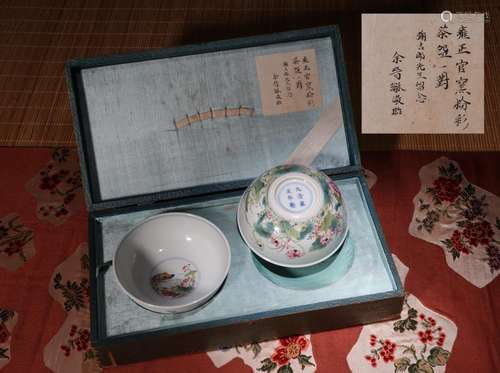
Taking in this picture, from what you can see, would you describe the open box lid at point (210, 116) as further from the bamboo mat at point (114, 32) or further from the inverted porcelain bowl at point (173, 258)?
the bamboo mat at point (114, 32)

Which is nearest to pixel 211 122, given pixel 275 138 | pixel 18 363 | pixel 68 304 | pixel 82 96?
pixel 275 138

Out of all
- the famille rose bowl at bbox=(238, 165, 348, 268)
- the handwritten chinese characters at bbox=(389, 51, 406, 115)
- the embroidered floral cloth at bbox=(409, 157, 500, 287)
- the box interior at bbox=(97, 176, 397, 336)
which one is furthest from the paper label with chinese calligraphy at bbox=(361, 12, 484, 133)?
the embroidered floral cloth at bbox=(409, 157, 500, 287)

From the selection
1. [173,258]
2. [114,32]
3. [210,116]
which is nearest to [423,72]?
[210,116]

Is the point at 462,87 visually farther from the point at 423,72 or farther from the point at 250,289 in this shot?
the point at 250,289

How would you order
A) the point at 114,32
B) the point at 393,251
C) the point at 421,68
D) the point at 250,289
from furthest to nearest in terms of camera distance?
1. the point at 114,32
2. the point at 393,251
3. the point at 250,289
4. the point at 421,68

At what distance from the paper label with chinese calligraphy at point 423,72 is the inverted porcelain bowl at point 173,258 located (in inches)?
13.2

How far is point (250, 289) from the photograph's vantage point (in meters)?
0.95

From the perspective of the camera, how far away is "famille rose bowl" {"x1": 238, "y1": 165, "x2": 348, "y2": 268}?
2.77ft

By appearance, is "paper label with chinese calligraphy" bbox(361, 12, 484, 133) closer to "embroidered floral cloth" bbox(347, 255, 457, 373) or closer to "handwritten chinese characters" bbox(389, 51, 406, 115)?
"handwritten chinese characters" bbox(389, 51, 406, 115)

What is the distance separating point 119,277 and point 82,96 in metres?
0.32

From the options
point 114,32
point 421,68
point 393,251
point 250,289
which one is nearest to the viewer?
point 421,68

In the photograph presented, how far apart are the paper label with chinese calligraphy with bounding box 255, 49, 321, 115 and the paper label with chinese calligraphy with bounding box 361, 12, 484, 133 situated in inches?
8.5

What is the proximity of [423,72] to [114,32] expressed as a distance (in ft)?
3.16

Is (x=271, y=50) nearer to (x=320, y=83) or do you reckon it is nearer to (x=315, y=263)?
(x=320, y=83)
